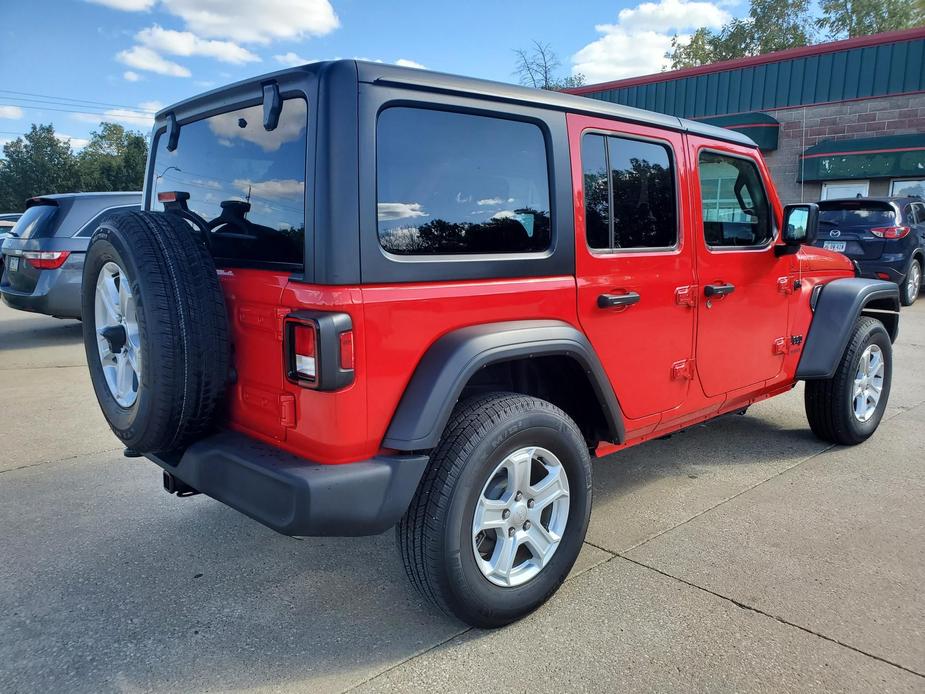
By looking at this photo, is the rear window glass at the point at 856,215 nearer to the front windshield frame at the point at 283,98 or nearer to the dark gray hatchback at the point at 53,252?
the dark gray hatchback at the point at 53,252

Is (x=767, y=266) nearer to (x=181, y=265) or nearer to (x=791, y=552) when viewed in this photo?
(x=791, y=552)

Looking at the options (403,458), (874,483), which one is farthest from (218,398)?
(874,483)

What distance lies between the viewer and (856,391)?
4527 millimetres

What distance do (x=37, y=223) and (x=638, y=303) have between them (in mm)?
7710

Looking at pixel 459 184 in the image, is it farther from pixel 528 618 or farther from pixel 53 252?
pixel 53 252

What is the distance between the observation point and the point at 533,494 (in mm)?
2662

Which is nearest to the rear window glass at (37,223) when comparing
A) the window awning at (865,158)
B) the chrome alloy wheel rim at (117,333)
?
the chrome alloy wheel rim at (117,333)

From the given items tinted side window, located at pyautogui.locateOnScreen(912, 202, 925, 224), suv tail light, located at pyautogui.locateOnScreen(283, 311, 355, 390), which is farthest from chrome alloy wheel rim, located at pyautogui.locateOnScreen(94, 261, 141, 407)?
tinted side window, located at pyautogui.locateOnScreen(912, 202, 925, 224)

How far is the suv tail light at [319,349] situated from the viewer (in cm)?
213

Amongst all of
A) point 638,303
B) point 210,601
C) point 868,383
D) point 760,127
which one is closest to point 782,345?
point 868,383

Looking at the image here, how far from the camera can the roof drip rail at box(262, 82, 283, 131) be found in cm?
237

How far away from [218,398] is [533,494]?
1.19 metres

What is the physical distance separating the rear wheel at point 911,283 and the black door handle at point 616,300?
33.3 ft

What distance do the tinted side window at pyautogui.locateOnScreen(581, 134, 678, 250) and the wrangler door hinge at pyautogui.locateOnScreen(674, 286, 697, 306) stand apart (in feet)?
0.71
